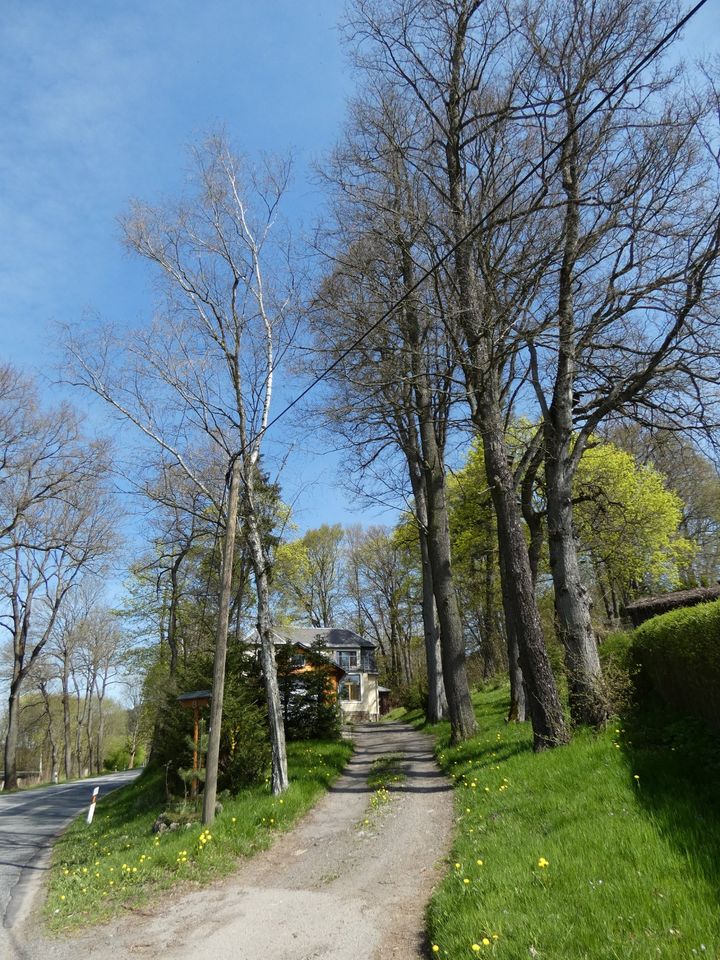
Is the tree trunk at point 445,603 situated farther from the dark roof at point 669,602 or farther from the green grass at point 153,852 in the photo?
the dark roof at point 669,602

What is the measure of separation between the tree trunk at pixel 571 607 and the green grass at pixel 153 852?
457cm

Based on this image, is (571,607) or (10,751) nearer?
(571,607)

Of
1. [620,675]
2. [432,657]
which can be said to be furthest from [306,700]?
[620,675]

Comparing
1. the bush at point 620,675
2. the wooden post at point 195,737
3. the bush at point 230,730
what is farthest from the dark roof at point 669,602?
the wooden post at point 195,737

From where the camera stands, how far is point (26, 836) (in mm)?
13117

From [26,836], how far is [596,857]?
13172 mm

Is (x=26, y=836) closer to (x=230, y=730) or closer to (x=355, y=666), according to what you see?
(x=230, y=730)

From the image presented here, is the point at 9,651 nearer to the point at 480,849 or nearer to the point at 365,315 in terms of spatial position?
the point at 365,315

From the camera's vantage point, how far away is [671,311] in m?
8.84

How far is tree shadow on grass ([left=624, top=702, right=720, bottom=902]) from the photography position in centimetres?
428

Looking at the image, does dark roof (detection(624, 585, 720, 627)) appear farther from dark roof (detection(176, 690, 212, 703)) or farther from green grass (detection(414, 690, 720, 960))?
dark roof (detection(176, 690, 212, 703))

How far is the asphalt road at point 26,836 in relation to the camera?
25.7 ft

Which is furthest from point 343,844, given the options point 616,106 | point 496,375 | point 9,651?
point 9,651

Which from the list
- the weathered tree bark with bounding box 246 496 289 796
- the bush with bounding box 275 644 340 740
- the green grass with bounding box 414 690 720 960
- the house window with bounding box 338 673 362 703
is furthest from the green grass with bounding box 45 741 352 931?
the house window with bounding box 338 673 362 703
